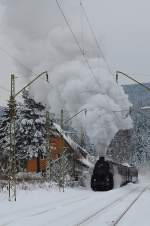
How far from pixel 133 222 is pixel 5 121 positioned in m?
49.7

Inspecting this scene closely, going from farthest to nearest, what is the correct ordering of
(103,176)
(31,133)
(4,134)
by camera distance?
(4,134)
(31,133)
(103,176)

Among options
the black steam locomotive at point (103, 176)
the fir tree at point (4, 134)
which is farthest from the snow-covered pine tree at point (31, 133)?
the black steam locomotive at point (103, 176)

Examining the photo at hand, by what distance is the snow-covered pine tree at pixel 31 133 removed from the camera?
207ft

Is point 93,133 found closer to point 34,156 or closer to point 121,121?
point 121,121

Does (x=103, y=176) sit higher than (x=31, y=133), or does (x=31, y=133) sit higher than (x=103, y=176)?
(x=31, y=133)

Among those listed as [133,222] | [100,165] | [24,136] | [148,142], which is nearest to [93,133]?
[100,165]

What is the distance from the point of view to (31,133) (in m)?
63.2

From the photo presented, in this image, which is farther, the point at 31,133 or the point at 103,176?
the point at 31,133

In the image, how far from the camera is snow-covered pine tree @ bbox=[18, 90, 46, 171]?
207 feet

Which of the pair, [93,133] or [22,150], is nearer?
[93,133]

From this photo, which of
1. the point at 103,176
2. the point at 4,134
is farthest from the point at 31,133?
the point at 103,176

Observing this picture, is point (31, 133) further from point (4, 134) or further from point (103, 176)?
point (103, 176)

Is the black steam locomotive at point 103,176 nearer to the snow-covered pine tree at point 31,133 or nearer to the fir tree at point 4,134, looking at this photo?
the fir tree at point 4,134

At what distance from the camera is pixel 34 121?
63.8 metres
